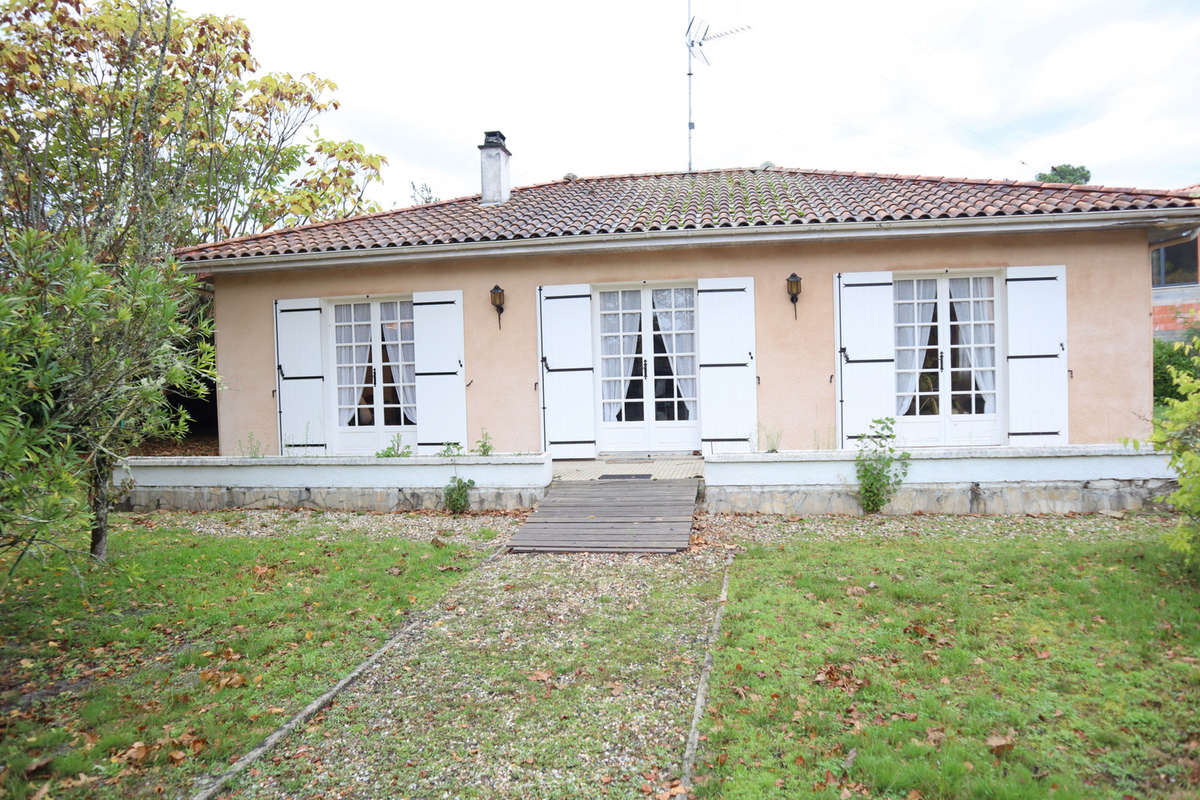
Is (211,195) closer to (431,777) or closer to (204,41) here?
(204,41)

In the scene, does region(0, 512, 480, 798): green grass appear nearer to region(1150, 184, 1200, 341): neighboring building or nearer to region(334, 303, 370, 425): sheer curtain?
region(334, 303, 370, 425): sheer curtain

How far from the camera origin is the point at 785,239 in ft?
25.8

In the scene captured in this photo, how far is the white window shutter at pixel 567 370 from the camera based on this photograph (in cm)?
848

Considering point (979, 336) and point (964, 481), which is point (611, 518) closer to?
point (964, 481)

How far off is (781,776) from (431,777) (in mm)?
1402

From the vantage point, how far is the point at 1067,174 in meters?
29.3

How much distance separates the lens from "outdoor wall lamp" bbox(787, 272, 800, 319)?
8.04 meters

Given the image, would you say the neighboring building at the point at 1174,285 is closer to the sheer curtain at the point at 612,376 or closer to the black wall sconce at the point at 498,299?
the sheer curtain at the point at 612,376

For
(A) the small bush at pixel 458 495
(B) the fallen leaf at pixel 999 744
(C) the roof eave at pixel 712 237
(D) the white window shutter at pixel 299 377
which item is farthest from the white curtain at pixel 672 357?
(B) the fallen leaf at pixel 999 744

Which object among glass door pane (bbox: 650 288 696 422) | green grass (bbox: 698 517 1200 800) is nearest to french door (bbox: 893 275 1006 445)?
glass door pane (bbox: 650 288 696 422)

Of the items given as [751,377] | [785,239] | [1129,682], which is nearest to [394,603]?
[1129,682]

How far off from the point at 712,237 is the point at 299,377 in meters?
5.47

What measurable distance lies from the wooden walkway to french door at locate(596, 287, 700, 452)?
143 cm

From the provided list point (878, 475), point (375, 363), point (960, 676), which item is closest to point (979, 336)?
point (878, 475)
